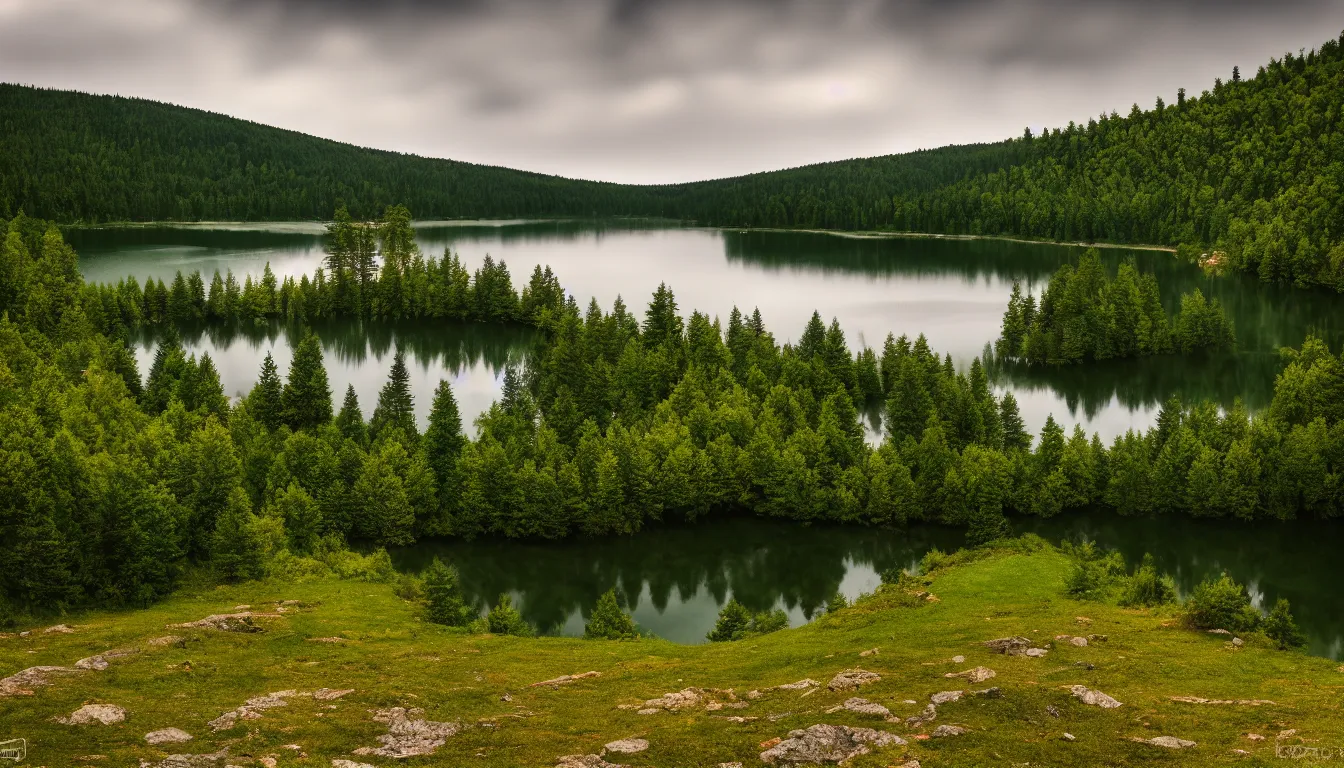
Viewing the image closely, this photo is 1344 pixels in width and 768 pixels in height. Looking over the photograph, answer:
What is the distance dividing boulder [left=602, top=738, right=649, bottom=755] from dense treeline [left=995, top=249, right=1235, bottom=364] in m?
133

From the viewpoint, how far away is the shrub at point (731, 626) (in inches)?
2335

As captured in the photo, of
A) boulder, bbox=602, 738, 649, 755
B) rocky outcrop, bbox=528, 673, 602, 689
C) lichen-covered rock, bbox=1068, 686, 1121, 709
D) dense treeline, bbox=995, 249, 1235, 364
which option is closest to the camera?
boulder, bbox=602, 738, 649, 755

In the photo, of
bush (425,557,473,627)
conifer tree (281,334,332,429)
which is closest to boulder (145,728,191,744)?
bush (425,557,473,627)

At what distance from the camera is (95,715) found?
32312 mm

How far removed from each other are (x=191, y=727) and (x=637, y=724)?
15924 mm

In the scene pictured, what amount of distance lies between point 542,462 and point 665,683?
46775 mm

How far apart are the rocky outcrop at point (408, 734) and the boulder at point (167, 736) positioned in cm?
606

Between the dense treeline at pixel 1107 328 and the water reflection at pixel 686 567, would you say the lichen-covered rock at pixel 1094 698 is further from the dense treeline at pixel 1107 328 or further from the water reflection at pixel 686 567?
the dense treeline at pixel 1107 328

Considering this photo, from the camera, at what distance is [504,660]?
4838 cm

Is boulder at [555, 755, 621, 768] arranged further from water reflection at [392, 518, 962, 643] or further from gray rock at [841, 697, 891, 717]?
water reflection at [392, 518, 962, 643]

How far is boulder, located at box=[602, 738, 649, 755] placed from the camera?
3076 cm

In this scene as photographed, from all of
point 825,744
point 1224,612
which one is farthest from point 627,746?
point 1224,612

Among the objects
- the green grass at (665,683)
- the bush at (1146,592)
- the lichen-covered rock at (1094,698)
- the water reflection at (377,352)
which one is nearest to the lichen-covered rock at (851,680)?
the green grass at (665,683)

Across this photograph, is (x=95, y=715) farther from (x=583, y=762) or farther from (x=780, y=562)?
(x=780, y=562)
